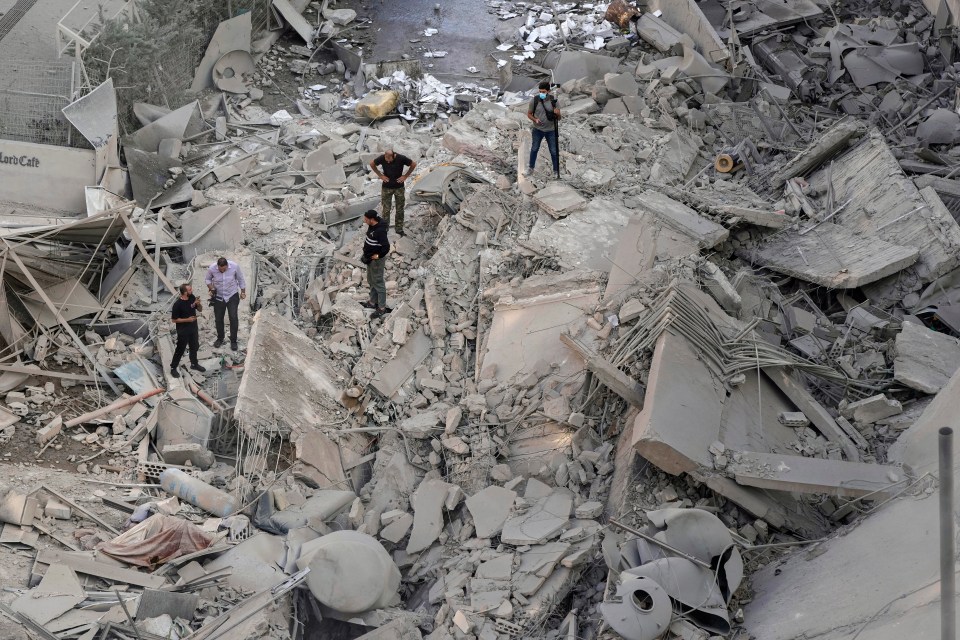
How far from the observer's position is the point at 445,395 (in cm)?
895

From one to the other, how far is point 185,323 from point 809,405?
5626mm

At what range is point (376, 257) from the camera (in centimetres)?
931

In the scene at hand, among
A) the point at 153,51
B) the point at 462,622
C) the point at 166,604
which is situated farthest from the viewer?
the point at 153,51

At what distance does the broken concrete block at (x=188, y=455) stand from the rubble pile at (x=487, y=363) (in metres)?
0.03

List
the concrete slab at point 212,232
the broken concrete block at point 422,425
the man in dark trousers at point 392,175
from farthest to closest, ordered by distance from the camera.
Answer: the concrete slab at point 212,232 → the man in dark trousers at point 392,175 → the broken concrete block at point 422,425

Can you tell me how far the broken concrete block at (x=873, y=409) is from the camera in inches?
308

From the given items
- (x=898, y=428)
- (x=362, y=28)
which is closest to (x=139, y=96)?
(x=362, y=28)

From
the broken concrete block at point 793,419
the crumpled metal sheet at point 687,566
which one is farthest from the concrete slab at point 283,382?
the broken concrete block at point 793,419

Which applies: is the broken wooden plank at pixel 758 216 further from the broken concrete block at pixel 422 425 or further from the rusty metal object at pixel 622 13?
the rusty metal object at pixel 622 13

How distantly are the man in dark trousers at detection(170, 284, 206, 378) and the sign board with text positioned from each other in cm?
339

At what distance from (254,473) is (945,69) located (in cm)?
1176

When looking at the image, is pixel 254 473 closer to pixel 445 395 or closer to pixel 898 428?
pixel 445 395

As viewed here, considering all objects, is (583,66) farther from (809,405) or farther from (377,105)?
(809,405)

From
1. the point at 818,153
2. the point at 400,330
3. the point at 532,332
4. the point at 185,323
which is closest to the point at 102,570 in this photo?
the point at 185,323
